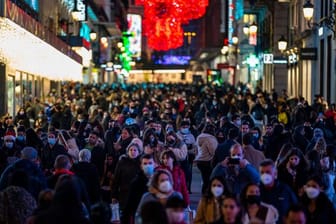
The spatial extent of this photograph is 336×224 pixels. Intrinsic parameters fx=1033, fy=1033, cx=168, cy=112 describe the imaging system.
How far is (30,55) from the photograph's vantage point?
33.0m

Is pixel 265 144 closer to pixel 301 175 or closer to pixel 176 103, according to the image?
pixel 301 175

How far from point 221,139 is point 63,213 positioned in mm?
10125

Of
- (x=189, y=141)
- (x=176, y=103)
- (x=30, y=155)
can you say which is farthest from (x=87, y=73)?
(x=30, y=155)

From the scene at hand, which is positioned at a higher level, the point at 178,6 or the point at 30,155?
the point at 178,6

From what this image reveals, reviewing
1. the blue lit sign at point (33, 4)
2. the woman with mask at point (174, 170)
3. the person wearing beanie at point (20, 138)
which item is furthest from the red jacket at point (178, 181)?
the blue lit sign at point (33, 4)

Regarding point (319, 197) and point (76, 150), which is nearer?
point (319, 197)

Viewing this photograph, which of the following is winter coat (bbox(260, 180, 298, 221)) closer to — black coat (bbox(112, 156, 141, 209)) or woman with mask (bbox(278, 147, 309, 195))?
woman with mask (bbox(278, 147, 309, 195))

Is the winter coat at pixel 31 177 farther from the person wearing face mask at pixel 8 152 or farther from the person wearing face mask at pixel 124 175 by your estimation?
the person wearing face mask at pixel 8 152

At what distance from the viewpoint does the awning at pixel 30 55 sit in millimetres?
25028

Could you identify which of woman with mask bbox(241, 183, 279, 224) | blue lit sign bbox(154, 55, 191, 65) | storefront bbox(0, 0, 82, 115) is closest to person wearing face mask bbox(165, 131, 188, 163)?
storefront bbox(0, 0, 82, 115)

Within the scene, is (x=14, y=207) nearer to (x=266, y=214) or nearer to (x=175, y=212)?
(x=175, y=212)

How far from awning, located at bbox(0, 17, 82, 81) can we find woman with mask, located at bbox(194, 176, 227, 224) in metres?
12.3

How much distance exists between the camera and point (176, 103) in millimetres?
36062

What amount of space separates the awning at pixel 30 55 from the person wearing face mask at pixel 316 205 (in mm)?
12751
